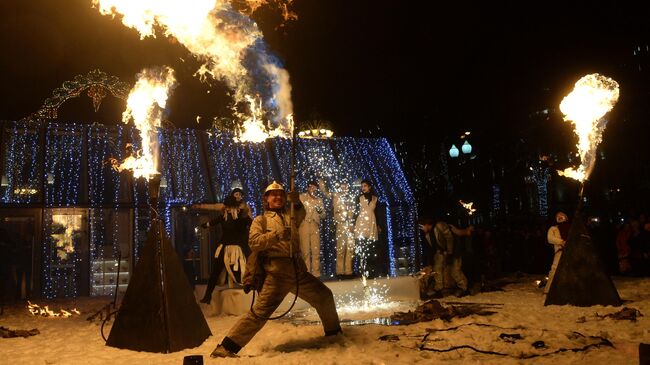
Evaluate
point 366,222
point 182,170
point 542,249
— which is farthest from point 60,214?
point 542,249

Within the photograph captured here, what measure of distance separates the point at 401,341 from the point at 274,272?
6.26 feet

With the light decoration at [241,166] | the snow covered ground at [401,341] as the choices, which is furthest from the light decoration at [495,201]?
the snow covered ground at [401,341]

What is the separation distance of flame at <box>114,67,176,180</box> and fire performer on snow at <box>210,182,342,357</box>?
347cm

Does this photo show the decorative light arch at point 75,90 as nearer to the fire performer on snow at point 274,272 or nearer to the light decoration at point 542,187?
the fire performer on snow at point 274,272

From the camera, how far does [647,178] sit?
78.9ft

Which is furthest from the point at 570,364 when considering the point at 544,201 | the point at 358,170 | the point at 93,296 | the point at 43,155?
the point at 544,201

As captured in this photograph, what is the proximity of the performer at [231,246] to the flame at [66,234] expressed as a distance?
564 centimetres

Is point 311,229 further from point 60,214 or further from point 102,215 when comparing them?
point 60,214

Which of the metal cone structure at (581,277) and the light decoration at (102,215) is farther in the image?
the light decoration at (102,215)

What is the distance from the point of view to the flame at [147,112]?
10.9 metres

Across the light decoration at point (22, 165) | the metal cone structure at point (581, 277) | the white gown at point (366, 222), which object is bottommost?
the metal cone structure at point (581, 277)

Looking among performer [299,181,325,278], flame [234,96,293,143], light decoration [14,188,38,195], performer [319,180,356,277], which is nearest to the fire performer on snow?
performer [299,181,325,278]

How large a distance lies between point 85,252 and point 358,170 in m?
7.99

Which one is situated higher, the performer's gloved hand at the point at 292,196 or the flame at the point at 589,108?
the flame at the point at 589,108
